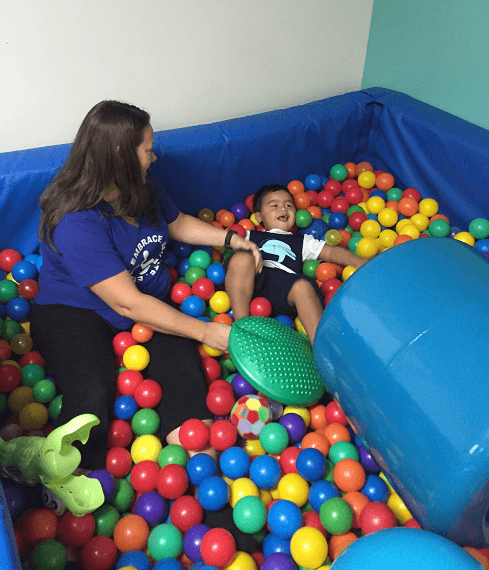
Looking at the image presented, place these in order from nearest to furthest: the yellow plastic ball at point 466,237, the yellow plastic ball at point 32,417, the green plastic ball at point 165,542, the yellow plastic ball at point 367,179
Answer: the green plastic ball at point 165,542, the yellow plastic ball at point 32,417, the yellow plastic ball at point 466,237, the yellow plastic ball at point 367,179

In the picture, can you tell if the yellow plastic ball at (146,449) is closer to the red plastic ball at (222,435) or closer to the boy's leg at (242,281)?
the red plastic ball at (222,435)

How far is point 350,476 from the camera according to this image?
1111 mm

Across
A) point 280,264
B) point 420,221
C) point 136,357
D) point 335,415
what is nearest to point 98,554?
point 136,357

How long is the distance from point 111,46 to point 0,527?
1410 mm

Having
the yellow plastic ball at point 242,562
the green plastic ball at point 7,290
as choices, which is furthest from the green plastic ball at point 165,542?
the green plastic ball at point 7,290

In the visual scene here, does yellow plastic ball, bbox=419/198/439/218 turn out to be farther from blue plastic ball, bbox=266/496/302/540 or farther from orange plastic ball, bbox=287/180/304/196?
blue plastic ball, bbox=266/496/302/540

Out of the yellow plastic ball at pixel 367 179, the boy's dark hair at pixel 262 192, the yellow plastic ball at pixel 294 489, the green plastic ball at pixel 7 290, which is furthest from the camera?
the yellow plastic ball at pixel 367 179

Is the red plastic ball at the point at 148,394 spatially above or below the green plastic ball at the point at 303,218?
below

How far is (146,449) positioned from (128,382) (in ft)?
0.66

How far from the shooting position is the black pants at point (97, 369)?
1.16 meters

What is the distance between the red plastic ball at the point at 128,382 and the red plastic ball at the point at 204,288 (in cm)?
38

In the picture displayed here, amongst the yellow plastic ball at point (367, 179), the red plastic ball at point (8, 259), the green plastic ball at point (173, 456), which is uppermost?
the yellow plastic ball at point (367, 179)

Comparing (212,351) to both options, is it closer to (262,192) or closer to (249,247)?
(249,247)

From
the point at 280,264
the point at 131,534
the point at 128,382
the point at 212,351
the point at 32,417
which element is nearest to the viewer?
the point at 131,534
